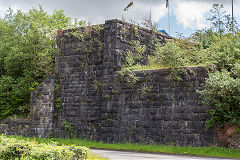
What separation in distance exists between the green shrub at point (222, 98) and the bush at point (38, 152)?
6976mm

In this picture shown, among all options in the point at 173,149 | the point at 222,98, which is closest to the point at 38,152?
the point at 173,149

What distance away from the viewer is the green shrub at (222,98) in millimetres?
14414

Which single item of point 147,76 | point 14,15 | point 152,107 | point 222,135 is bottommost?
point 222,135

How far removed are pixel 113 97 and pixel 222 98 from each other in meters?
5.82

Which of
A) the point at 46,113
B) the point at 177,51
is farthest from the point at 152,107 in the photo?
the point at 46,113

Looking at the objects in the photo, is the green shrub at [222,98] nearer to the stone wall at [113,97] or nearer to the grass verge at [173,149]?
the stone wall at [113,97]

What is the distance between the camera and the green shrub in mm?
14414

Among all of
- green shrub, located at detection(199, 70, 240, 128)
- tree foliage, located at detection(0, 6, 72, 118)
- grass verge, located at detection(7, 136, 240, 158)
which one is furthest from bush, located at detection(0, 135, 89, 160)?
tree foliage, located at detection(0, 6, 72, 118)

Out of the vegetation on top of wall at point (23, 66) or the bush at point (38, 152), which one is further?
the vegetation on top of wall at point (23, 66)

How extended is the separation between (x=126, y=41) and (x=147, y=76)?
9.52 ft

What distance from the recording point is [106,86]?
19109 mm

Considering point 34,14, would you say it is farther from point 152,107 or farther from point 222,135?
point 222,135

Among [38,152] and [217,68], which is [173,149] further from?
[38,152]

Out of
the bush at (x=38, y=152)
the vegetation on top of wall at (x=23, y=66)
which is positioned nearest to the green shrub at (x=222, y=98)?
the bush at (x=38, y=152)
